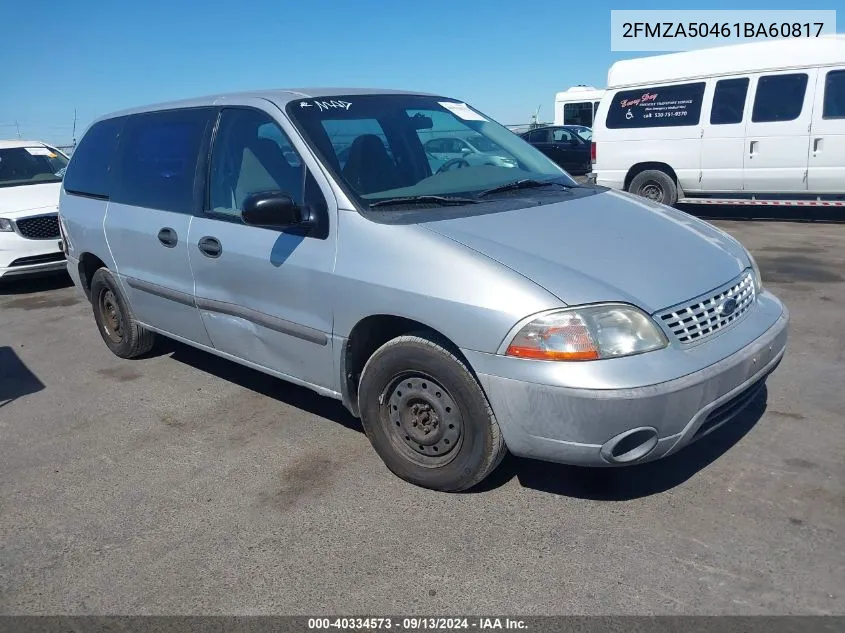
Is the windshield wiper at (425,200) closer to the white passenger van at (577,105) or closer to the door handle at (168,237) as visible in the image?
the door handle at (168,237)

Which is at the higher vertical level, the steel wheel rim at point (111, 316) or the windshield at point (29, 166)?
the windshield at point (29, 166)

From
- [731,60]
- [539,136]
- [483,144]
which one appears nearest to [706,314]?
[483,144]

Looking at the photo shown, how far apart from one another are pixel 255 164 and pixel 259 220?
2.13 ft

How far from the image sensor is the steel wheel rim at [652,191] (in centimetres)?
1122

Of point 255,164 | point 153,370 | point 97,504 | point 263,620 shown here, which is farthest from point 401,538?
point 153,370

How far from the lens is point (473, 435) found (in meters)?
3.04

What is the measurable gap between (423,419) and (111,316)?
3258 millimetres

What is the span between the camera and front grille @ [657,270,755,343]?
2859mm

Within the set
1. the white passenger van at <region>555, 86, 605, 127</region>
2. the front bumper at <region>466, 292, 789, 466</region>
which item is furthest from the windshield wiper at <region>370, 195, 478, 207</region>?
the white passenger van at <region>555, 86, 605, 127</region>

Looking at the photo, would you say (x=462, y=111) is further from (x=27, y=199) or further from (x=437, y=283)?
(x=27, y=199)

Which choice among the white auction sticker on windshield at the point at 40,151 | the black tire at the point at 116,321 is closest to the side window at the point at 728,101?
the black tire at the point at 116,321

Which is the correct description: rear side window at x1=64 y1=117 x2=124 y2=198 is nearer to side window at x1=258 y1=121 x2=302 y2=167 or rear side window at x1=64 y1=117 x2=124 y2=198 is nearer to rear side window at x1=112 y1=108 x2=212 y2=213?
rear side window at x1=112 y1=108 x2=212 y2=213

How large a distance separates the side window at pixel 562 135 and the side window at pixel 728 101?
8637mm

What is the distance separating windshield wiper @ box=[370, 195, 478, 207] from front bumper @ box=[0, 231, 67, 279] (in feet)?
19.7
